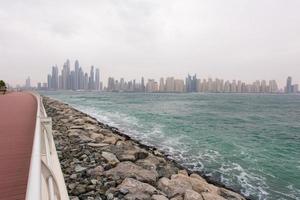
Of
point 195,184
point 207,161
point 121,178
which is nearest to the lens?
point 121,178

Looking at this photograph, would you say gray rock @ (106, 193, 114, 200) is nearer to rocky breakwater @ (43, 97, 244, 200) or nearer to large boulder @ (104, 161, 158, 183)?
rocky breakwater @ (43, 97, 244, 200)

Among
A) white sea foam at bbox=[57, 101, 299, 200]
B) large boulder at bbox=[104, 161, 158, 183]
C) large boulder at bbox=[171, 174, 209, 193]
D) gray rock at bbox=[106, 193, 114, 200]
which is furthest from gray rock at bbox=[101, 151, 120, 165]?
white sea foam at bbox=[57, 101, 299, 200]

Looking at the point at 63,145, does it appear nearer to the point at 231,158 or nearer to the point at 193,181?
the point at 193,181

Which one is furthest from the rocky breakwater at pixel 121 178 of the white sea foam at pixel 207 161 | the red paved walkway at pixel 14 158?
the white sea foam at pixel 207 161

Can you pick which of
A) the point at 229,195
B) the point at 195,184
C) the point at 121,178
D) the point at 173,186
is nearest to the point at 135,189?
the point at 121,178

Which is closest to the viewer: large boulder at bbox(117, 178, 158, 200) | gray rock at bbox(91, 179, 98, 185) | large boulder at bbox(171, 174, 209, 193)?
large boulder at bbox(117, 178, 158, 200)

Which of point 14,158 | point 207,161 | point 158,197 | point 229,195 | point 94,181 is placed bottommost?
point 207,161

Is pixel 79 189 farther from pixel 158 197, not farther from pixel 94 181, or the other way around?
pixel 158 197

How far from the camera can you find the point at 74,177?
5.66 meters

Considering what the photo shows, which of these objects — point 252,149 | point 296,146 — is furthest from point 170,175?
point 296,146

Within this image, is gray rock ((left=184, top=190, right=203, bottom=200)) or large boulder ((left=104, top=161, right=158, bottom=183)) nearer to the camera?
gray rock ((left=184, top=190, right=203, bottom=200))

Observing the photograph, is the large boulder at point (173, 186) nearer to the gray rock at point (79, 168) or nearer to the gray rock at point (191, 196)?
the gray rock at point (191, 196)

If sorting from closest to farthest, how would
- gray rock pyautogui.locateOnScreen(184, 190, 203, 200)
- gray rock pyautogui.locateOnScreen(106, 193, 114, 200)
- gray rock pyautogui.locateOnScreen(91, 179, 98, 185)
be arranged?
gray rock pyautogui.locateOnScreen(106, 193, 114, 200) < gray rock pyautogui.locateOnScreen(184, 190, 203, 200) < gray rock pyautogui.locateOnScreen(91, 179, 98, 185)

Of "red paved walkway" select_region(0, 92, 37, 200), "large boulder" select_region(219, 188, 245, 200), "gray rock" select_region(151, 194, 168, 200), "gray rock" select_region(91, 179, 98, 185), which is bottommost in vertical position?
"large boulder" select_region(219, 188, 245, 200)
